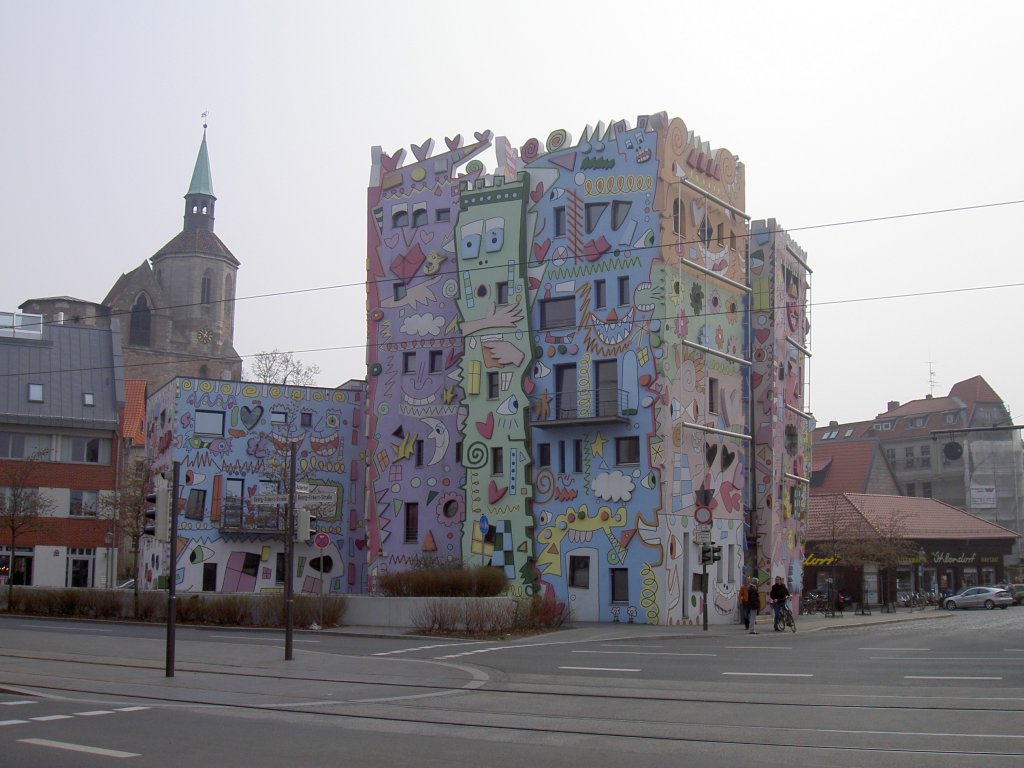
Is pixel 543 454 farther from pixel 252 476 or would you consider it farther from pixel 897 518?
pixel 897 518

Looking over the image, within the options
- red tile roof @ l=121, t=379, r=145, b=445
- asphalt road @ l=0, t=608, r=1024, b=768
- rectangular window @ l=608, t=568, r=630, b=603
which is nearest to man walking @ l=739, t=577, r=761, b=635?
rectangular window @ l=608, t=568, r=630, b=603

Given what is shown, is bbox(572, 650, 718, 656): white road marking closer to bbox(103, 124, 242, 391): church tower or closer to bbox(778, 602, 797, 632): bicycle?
bbox(778, 602, 797, 632): bicycle

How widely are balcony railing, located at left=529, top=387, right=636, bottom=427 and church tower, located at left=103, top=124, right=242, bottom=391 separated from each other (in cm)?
6595

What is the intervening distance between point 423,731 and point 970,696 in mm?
7714

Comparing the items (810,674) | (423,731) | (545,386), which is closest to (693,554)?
(545,386)

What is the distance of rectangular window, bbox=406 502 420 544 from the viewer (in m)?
48.0

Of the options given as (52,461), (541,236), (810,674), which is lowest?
(810,674)

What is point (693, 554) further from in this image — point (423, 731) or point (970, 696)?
point (423, 731)

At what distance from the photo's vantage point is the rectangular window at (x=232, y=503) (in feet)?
166

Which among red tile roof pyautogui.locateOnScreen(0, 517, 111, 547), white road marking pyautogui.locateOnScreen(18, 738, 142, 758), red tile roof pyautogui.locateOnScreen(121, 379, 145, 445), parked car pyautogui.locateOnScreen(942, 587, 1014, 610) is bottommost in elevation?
parked car pyautogui.locateOnScreen(942, 587, 1014, 610)

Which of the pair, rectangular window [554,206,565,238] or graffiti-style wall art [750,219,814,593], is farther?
graffiti-style wall art [750,219,814,593]

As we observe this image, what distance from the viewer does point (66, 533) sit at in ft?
190

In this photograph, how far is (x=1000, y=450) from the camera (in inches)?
3425

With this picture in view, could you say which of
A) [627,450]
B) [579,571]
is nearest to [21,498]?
[579,571]
